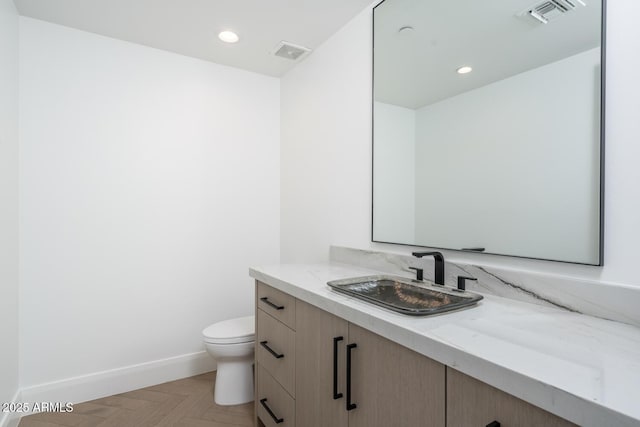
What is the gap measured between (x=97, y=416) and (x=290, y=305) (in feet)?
5.15

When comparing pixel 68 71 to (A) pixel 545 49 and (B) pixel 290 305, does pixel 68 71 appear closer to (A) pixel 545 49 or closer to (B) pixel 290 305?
(B) pixel 290 305

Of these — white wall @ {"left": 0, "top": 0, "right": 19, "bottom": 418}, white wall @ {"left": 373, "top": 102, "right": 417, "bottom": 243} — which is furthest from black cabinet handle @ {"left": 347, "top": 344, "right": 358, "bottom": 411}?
white wall @ {"left": 0, "top": 0, "right": 19, "bottom": 418}

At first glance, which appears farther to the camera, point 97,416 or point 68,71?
point 68,71

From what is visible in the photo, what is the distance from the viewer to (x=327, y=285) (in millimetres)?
1445

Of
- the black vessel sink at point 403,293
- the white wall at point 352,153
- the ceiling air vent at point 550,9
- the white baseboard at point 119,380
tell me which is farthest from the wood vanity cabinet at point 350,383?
the ceiling air vent at point 550,9

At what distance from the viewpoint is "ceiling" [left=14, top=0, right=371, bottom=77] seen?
199cm

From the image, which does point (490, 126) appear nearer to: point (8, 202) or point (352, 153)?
point (352, 153)

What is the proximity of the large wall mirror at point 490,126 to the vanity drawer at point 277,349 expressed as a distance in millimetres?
749

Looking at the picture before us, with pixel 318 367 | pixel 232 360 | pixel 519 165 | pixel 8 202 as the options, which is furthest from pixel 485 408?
pixel 8 202

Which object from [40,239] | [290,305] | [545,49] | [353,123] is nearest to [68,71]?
[40,239]

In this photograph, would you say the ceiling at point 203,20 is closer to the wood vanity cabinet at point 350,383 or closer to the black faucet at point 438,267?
the black faucet at point 438,267

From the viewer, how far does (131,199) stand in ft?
7.97

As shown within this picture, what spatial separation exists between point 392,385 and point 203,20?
7.58 feet

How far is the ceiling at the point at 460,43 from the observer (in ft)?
3.91
